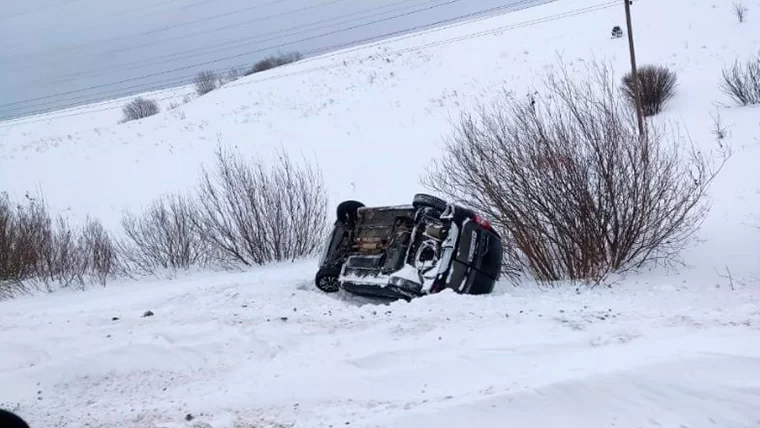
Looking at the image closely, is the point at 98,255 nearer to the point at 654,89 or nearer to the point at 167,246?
the point at 167,246

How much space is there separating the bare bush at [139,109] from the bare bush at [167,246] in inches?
1211

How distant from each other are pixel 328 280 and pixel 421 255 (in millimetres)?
1508

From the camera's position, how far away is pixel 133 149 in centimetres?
2955

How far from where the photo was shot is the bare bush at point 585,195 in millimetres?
7992

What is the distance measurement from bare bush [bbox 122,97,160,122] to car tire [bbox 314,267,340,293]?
37.9m

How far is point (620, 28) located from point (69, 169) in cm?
2542

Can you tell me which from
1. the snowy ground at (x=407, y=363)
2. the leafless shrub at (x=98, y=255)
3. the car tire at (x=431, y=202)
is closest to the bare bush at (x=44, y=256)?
the leafless shrub at (x=98, y=255)

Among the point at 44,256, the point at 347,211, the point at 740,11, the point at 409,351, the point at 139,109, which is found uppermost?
the point at 139,109

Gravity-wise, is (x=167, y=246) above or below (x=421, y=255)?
below

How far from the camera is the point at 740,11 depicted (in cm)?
2756

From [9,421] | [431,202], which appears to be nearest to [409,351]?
[431,202]

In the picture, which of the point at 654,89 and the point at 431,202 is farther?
the point at 654,89

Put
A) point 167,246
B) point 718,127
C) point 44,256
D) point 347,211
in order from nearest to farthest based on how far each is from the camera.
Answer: point 347,211, point 44,256, point 167,246, point 718,127

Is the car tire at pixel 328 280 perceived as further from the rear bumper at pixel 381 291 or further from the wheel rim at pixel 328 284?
the rear bumper at pixel 381 291
